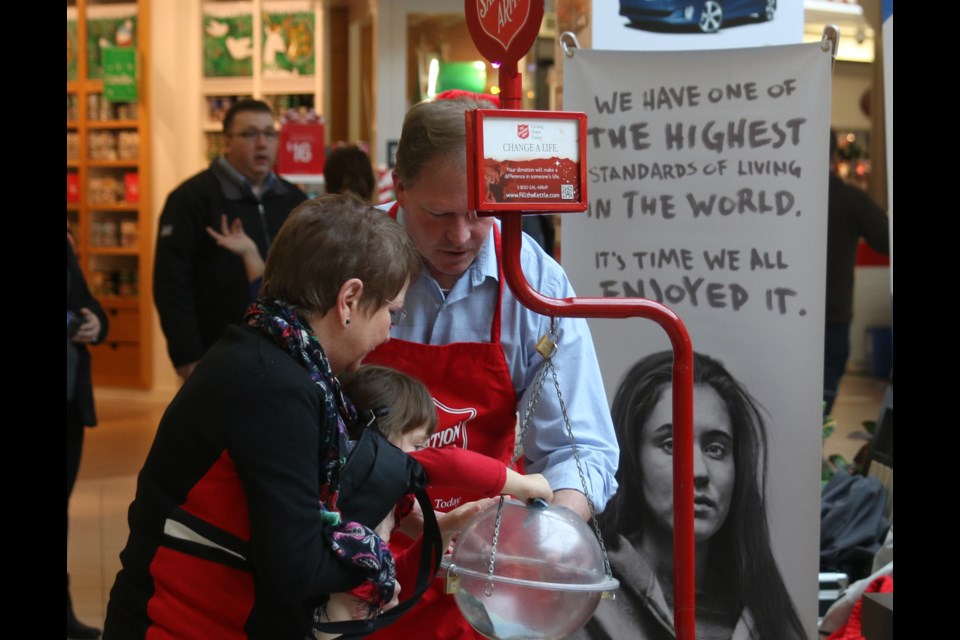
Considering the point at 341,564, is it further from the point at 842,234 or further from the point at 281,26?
the point at 281,26

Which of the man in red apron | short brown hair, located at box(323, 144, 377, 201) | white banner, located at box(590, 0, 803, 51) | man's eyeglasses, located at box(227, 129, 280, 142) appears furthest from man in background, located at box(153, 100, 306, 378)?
the man in red apron

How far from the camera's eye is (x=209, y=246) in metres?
4.67

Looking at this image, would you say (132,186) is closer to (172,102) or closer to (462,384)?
(172,102)

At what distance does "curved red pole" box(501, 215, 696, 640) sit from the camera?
153 centimetres

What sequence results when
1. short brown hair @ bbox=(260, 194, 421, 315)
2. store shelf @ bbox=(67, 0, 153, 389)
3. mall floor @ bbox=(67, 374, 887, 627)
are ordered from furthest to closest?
store shelf @ bbox=(67, 0, 153, 389)
mall floor @ bbox=(67, 374, 887, 627)
short brown hair @ bbox=(260, 194, 421, 315)

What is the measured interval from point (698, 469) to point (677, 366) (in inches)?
63.7

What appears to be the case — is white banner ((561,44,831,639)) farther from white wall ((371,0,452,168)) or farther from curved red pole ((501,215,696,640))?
white wall ((371,0,452,168))

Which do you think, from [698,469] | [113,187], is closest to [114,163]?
[113,187]

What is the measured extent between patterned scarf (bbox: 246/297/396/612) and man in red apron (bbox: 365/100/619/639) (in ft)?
1.22

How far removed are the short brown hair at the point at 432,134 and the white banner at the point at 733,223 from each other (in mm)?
1226

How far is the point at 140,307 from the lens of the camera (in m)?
9.69

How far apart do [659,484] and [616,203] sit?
2.47 ft

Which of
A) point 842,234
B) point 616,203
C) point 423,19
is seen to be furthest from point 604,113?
point 423,19

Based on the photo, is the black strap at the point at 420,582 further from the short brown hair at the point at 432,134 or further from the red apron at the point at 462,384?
the short brown hair at the point at 432,134
